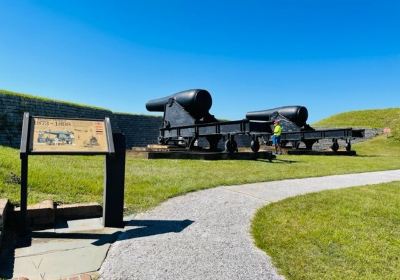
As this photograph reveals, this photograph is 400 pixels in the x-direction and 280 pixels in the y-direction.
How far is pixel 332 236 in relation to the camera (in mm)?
3871

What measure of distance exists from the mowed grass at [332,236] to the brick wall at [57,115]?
588 inches

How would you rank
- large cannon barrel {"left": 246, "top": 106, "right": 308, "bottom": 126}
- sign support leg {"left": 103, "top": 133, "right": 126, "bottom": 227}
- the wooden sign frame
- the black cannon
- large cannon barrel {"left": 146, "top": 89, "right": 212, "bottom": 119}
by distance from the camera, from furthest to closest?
large cannon barrel {"left": 246, "top": 106, "right": 308, "bottom": 126}, the black cannon, large cannon barrel {"left": 146, "top": 89, "right": 212, "bottom": 119}, sign support leg {"left": 103, "top": 133, "right": 126, "bottom": 227}, the wooden sign frame

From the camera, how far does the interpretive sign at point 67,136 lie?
403 centimetres

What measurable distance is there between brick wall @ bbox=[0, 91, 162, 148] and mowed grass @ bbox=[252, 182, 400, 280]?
49.0 feet

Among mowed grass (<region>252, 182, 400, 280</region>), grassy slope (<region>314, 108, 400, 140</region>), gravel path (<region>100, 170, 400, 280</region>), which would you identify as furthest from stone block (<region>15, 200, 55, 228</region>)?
grassy slope (<region>314, 108, 400, 140</region>)

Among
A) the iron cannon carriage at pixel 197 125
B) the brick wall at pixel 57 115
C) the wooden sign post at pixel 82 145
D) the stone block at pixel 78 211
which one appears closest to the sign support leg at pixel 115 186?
the wooden sign post at pixel 82 145

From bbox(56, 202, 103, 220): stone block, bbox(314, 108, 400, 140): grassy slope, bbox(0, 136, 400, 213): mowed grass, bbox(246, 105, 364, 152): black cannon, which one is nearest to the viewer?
bbox(56, 202, 103, 220): stone block

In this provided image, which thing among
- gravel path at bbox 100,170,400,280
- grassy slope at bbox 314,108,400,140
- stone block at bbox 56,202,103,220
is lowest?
gravel path at bbox 100,170,400,280

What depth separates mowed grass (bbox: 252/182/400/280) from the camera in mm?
3049

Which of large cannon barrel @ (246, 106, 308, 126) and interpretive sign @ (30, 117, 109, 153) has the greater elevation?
large cannon barrel @ (246, 106, 308, 126)

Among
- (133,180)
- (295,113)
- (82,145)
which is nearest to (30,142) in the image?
(82,145)

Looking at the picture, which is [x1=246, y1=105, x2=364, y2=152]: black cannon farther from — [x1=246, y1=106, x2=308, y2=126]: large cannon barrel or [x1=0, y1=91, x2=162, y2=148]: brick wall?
[x1=0, y1=91, x2=162, y2=148]: brick wall

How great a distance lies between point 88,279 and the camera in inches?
108

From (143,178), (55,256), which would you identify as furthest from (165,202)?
(55,256)
